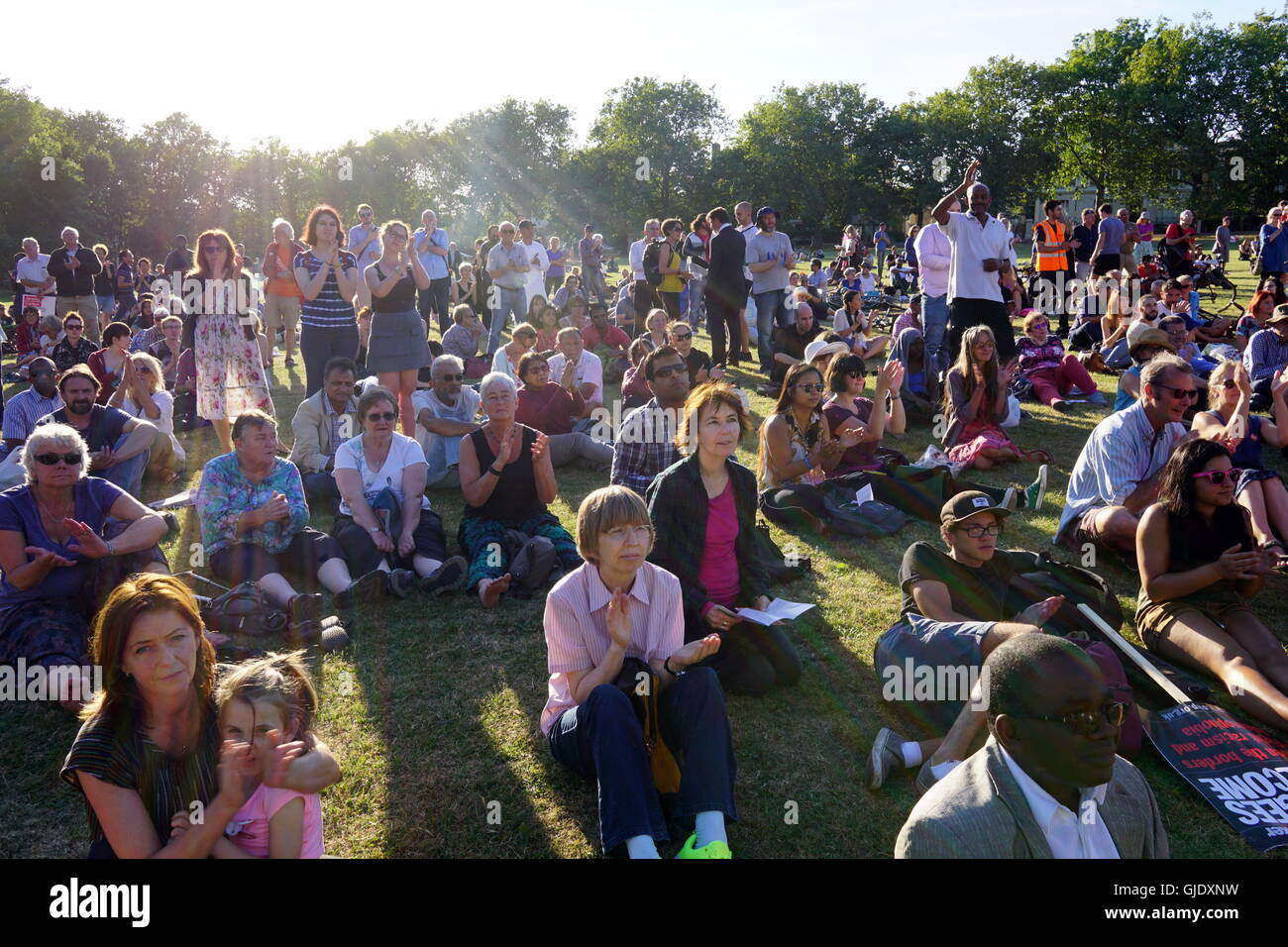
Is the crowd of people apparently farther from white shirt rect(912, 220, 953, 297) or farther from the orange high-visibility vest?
the orange high-visibility vest

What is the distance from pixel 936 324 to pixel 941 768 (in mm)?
7537

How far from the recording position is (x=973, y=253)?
9.42 m

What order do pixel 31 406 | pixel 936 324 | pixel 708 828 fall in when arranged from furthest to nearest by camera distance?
pixel 936 324
pixel 31 406
pixel 708 828

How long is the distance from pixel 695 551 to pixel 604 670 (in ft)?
3.87

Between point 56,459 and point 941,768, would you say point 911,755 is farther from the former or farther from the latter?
point 56,459

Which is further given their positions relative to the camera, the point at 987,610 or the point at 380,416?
the point at 380,416

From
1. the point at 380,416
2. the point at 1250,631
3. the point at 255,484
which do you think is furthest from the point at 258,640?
the point at 1250,631

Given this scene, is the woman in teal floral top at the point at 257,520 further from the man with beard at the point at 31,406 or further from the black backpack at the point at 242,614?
the man with beard at the point at 31,406

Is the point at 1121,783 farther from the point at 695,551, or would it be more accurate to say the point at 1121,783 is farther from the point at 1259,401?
the point at 1259,401

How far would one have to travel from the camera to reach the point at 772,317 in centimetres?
1256

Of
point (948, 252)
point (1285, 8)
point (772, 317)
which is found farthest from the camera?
point (1285, 8)

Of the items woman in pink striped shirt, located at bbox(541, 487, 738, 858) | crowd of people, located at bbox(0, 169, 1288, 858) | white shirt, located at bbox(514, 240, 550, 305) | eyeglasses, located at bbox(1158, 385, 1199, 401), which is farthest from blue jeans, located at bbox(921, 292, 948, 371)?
woman in pink striped shirt, located at bbox(541, 487, 738, 858)

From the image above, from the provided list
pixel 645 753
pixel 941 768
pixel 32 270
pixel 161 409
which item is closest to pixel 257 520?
pixel 645 753

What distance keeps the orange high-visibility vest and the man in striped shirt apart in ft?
34.8
